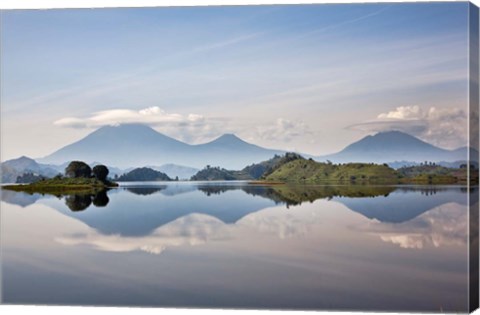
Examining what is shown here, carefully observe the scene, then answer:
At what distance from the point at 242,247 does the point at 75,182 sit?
2.18 m

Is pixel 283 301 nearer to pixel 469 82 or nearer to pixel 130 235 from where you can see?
pixel 130 235

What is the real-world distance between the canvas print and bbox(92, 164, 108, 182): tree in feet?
0.08

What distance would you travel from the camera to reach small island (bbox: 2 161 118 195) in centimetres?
901

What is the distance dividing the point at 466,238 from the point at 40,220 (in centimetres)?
487

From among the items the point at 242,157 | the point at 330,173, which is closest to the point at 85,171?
the point at 242,157

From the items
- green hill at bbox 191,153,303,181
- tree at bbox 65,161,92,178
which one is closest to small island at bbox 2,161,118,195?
tree at bbox 65,161,92,178

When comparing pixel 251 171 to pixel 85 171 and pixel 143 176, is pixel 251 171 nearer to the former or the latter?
pixel 143 176

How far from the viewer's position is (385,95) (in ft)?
27.5

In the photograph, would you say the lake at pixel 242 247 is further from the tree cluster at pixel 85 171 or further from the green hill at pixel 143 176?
the tree cluster at pixel 85 171

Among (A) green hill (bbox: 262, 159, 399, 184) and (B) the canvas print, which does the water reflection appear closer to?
(B) the canvas print

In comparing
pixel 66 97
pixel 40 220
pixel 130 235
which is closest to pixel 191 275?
pixel 130 235

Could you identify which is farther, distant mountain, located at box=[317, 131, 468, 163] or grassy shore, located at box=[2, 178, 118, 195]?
grassy shore, located at box=[2, 178, 118, 195]

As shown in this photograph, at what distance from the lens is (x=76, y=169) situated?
901cm

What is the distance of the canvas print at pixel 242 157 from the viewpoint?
26.8ft
